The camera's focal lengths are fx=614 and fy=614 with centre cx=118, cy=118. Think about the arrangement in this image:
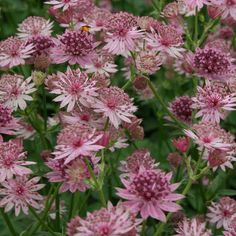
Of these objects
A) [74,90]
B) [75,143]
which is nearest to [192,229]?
[75,143]

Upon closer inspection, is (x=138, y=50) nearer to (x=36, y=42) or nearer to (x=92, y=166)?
(x=36, y=42)

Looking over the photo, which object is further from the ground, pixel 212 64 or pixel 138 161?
pixel 212 64

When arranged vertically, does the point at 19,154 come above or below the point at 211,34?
above

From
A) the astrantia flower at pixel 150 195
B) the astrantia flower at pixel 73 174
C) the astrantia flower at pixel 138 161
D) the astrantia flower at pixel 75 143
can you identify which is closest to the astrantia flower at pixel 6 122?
the astrantia flower at pixel 73 174

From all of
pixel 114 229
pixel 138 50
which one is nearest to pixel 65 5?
pixel 138 50

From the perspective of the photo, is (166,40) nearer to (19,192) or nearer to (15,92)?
(15,92)

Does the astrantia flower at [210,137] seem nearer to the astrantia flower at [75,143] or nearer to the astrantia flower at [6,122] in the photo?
the astrantia flower at [75,143]
